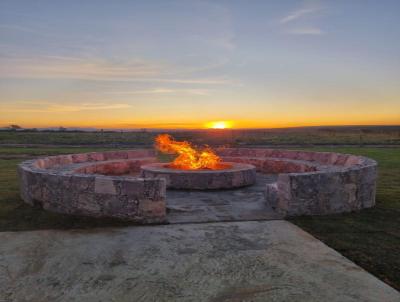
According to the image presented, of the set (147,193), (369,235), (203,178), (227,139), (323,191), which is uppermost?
(147,193)

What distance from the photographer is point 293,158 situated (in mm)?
15125

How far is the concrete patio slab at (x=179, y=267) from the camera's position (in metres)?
4.13

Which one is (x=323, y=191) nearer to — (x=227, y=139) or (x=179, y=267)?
(x=179, y=267)

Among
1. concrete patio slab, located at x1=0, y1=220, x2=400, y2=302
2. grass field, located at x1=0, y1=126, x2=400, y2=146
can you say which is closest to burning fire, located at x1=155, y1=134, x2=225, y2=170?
concrete patio slab, located at x1=0, y1=220, x2=400, y2=302

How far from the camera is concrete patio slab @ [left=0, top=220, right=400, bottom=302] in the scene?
4129mm

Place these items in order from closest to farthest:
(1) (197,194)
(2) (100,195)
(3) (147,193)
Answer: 1. (3) (147,193)
2. (2) (100,195)
3. (1) (197,194)

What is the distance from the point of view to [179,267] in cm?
484

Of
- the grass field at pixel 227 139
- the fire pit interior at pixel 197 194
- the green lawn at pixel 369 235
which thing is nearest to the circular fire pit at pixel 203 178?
the fire pit interior at pixel 197 194

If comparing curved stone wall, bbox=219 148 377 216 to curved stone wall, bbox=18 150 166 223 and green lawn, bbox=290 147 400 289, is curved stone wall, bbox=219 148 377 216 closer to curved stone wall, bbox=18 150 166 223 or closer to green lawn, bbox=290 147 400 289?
green lawn, bbox=290 147 400 289

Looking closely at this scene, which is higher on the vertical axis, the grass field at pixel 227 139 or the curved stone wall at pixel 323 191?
the curved stone wall at pixel 323 191

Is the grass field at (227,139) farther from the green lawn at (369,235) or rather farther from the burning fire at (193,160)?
the green lawn at (369,235)

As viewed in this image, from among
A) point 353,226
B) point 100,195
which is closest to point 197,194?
point 100,195

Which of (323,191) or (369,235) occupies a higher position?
(323,191)

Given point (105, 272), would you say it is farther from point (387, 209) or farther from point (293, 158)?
point (293, 158)
